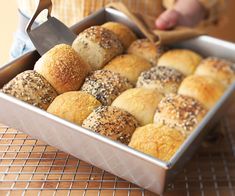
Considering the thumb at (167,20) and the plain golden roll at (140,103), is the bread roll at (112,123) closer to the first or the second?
the plain golden roll at (140,103)

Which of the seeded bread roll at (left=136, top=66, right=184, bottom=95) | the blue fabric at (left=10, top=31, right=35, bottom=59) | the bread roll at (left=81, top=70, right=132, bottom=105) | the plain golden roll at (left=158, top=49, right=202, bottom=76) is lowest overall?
the plain golden roll at (left=158, top=49, right=202, bottom=76)

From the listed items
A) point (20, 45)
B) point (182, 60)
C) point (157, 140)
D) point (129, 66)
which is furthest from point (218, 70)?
point (20, 45)

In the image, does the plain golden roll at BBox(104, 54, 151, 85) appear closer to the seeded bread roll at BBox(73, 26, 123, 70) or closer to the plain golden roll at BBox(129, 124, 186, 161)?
the seeded bread roll at BBox(73, 26, 123, 70)

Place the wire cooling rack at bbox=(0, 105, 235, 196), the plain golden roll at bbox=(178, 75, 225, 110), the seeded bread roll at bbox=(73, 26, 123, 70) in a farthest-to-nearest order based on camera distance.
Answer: the seeded bread roll at bbox=(73, 26, 123, 70), the plain golden roll at bbox=(178, 75, 225, 110), the wire cooling rack at bbox=(0, 105, 235, 196)

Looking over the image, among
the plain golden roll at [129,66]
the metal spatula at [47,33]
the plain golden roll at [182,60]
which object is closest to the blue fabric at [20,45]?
the metal spatula at [47,33]

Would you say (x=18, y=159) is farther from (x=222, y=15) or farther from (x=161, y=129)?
(x=222, y=15)

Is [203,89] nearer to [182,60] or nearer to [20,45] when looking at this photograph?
[182,60]

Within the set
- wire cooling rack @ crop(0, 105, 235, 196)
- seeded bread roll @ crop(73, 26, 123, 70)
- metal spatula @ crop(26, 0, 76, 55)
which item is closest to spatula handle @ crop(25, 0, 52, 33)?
metal spatula @ crop(26, 0, 76, 55)
